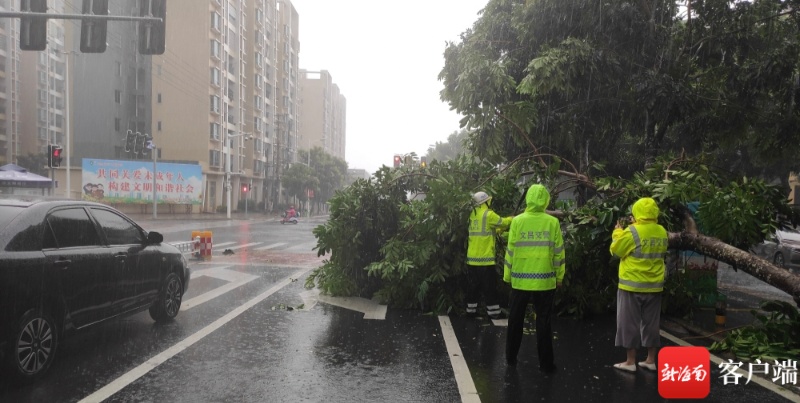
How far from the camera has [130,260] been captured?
21.9 feet

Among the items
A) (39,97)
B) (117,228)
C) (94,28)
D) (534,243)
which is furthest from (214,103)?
(534,243)

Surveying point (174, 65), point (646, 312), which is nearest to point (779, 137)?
point (646, 312)

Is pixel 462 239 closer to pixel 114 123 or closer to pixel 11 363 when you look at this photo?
pixel 11 363

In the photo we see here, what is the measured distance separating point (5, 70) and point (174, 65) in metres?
26.0

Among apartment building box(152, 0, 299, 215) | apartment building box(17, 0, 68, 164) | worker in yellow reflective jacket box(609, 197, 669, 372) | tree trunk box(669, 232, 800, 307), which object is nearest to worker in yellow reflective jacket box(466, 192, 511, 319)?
worker in yellow reflective jacket box(609, 197, 669, 372)

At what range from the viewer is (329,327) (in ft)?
25.2

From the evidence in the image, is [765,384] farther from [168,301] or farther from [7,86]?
[7,86]

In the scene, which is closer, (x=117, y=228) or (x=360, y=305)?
(x=117, y=228)

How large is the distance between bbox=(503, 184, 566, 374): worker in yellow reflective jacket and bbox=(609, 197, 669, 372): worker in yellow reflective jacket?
23.6 inches

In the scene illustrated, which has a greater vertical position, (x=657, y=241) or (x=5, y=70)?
(x=5, y=70)

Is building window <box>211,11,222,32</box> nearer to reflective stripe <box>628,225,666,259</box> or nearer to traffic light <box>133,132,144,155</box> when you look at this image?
traffic light <box>133,132,144,155</box>

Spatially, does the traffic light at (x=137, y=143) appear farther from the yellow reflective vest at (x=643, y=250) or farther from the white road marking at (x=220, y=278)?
the yellow reflective vest at (x=643, y=250)
